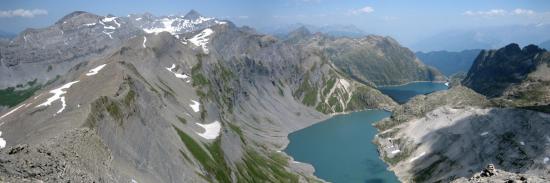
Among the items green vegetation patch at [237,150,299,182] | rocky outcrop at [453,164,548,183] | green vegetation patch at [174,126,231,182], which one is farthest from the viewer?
green vegetation patch at [237,150,299,182]

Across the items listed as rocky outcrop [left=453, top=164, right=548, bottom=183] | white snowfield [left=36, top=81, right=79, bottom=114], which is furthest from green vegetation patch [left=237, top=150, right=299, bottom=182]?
rocky outcrop [left=453, top=164, right=548, bottom=183]

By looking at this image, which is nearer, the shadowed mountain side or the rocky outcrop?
the rocky outcrop

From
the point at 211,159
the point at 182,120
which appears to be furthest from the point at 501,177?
the point at 182,120

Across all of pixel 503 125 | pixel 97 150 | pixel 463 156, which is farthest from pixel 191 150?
pixel 503 125

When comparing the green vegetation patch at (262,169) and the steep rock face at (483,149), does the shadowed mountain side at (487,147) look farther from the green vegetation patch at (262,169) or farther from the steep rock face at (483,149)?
the green vegetation patch at (262,169)

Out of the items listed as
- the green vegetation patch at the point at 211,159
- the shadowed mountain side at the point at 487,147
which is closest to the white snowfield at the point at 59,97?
the green vegetation patch at the point at 211,159

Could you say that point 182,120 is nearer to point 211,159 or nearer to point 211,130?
point 211,130

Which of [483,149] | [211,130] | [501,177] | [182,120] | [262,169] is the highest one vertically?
[501,177]

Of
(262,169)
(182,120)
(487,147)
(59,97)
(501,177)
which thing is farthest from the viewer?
(487,147)

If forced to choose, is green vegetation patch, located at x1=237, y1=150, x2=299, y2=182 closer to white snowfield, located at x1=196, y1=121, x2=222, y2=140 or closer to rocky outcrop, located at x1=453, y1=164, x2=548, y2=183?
white snowfield, located at x1=196, y1=121, x2=222, y2=140
